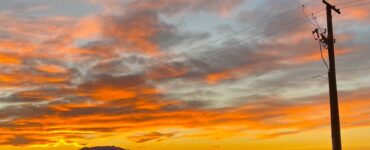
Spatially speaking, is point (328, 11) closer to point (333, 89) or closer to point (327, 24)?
point (327, 24)

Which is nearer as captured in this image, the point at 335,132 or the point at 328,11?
the point at 335,132

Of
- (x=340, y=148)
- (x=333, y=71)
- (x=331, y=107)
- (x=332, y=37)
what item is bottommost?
(x=340, y=148)

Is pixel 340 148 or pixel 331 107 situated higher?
pixel 331 107

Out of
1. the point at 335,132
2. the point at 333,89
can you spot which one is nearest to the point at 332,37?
the point at 333,89

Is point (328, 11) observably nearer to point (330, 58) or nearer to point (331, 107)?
point (330, 58)

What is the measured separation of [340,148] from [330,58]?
469 centimetres

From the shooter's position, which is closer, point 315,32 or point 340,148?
point 340,148

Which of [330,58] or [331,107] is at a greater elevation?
[330,58]

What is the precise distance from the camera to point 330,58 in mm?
26359

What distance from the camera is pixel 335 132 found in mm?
25328

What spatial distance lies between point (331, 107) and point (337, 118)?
0.63 metres

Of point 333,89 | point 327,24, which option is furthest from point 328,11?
point 333,89

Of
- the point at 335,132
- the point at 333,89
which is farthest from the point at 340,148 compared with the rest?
the point at 333,89

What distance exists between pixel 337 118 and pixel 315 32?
16.0 feet
